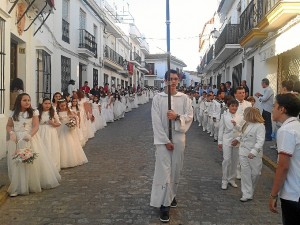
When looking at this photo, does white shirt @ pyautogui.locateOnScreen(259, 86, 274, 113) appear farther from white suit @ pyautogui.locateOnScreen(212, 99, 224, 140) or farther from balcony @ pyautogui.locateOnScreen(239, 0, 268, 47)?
balcony @ pyautogui.locateOnScreen(239, 0, 268, 47)

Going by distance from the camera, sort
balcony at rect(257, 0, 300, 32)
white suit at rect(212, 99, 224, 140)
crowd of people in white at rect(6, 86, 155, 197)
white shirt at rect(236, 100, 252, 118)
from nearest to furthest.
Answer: crowd of people in white at rect(6, 86, 155, 197)
white shirt at rect(236, 100, 252, 118)
balcony at rect(257, 0, 300, 32)
white suit at rect(212, 99, 224, 140)

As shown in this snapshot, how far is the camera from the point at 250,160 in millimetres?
6137

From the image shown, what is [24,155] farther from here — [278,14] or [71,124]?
[278,14]

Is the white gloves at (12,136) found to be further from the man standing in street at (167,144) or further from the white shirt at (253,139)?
the white shirt at (253,139)

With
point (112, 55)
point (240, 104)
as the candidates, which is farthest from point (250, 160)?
point (112, 55)

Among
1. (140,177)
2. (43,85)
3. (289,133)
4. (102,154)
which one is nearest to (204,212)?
(140,177)

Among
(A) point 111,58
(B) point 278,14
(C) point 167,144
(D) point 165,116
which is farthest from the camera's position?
(A) point 111,58

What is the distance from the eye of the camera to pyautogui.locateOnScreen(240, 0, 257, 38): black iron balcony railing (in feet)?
51.5

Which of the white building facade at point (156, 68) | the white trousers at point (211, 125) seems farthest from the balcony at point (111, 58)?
the white building facade at point (156, 68)

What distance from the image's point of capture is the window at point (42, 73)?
12.9 metres

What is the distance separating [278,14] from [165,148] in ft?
25.0

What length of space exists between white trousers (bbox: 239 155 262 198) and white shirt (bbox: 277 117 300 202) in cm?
288

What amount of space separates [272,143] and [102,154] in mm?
4954

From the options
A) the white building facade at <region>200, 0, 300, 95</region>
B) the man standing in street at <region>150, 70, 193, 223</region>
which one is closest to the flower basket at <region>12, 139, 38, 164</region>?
the man standing in street at <region>150, 70, 193, 223</region>
